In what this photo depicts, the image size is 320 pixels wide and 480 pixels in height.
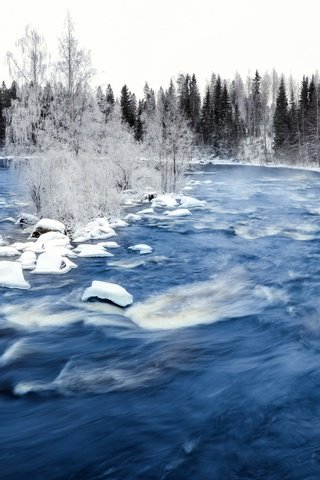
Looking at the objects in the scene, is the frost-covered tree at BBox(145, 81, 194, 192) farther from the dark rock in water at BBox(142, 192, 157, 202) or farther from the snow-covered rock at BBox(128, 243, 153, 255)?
the snow-covered rock at BBox(128, 243, 153, 255)

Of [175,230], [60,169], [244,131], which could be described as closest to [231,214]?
[175,230]

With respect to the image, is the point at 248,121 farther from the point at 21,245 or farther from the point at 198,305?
the point at 198,305

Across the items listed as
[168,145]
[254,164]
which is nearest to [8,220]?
[168,145]

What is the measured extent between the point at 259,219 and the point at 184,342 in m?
11.1

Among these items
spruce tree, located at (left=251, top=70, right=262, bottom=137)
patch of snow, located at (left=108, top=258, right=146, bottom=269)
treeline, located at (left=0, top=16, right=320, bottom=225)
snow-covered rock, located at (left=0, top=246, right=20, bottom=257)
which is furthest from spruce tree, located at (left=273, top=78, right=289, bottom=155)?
snow-covered rock, located at (left=0, top=246, right=20, bottom=257)

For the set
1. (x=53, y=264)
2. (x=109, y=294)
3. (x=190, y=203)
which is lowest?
(x=109, y=294)

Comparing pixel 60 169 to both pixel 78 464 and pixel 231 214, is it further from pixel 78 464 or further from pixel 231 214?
pixel 78 464

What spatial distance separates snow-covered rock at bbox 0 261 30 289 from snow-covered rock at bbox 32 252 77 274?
22.0 inches

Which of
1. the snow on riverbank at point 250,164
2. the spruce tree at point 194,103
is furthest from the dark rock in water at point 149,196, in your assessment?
the spruce tree at point 194,103

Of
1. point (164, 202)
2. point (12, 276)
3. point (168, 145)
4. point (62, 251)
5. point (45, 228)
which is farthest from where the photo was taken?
point (168, 145)

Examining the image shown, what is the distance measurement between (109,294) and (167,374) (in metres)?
2.47

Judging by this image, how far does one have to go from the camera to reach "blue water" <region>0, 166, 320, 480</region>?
3.98m

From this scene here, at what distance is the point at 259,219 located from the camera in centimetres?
1661

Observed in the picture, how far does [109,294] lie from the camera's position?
298 inches
